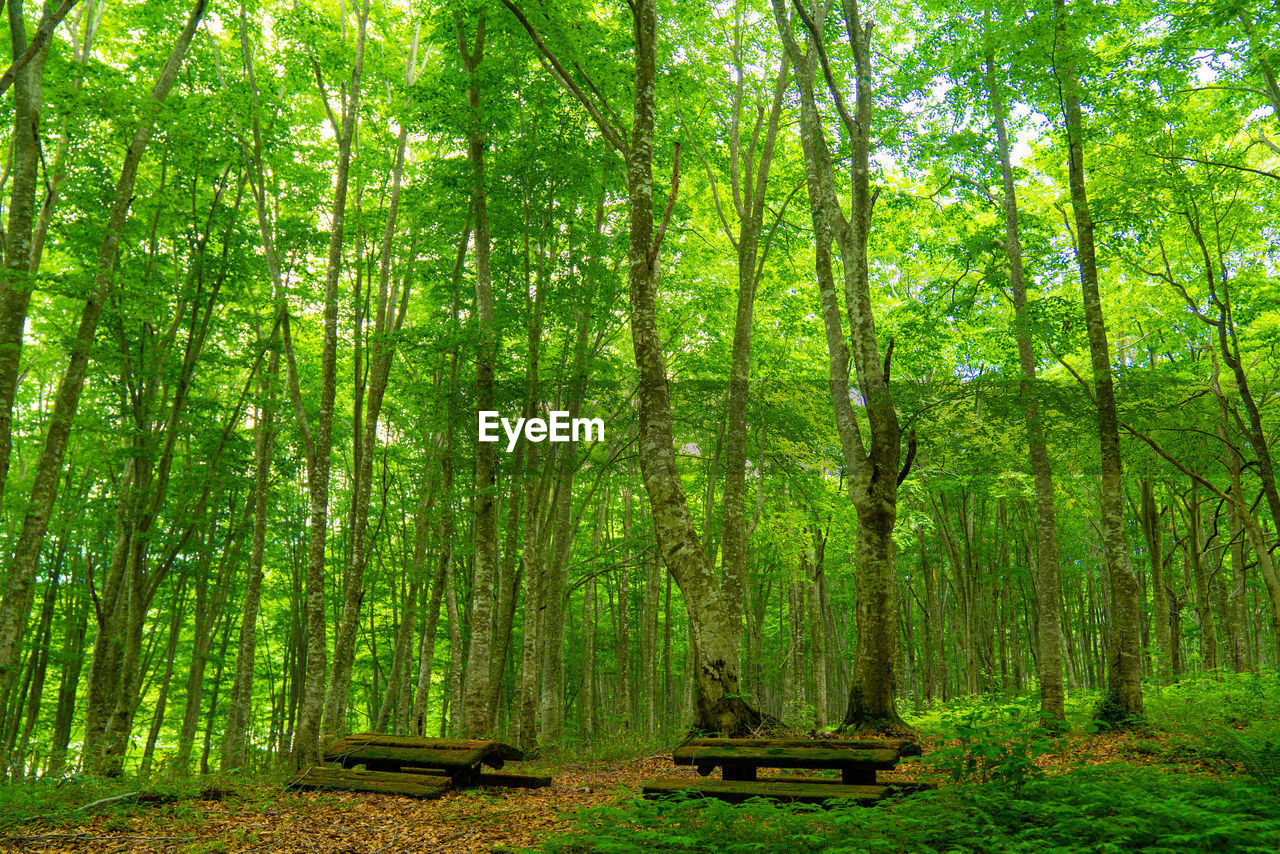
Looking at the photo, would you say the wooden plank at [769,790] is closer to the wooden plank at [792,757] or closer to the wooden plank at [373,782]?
the wooden plank at [792,757]

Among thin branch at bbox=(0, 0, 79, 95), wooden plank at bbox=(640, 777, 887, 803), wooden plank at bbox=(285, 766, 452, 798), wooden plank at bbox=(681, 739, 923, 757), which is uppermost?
thin branch at bbox=(0, 0, 79, 95)

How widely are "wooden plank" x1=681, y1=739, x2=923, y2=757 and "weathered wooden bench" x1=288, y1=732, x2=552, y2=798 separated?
9.80 ft

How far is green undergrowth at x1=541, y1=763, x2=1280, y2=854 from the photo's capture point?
407 cm

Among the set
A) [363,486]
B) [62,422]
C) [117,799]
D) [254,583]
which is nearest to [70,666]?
[254,583]

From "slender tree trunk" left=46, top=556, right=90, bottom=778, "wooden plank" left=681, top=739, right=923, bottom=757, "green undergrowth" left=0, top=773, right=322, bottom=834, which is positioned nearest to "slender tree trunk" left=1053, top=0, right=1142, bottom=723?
"wooden plank" left=681, top=739, right=923, bottom=757

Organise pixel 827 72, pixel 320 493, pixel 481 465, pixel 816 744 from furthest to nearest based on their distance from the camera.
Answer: pixel 481 465, pixel 320 493, pixel 827 72, pixel 816 744

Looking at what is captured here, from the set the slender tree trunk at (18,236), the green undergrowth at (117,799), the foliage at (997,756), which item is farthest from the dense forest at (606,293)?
the foliage at (997,756)

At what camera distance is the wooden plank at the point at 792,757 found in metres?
5.80

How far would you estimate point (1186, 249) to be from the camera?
49.1 feet

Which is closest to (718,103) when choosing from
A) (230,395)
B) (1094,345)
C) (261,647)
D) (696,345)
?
(696,345)

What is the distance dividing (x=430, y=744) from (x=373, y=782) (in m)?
0.78

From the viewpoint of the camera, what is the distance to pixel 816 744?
20.4 ft

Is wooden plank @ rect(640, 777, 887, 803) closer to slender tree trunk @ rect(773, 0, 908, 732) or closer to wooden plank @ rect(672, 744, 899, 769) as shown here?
wooden plank @ rect(672, 744, 899, 769)

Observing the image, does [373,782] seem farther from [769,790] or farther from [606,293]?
[606,293]
